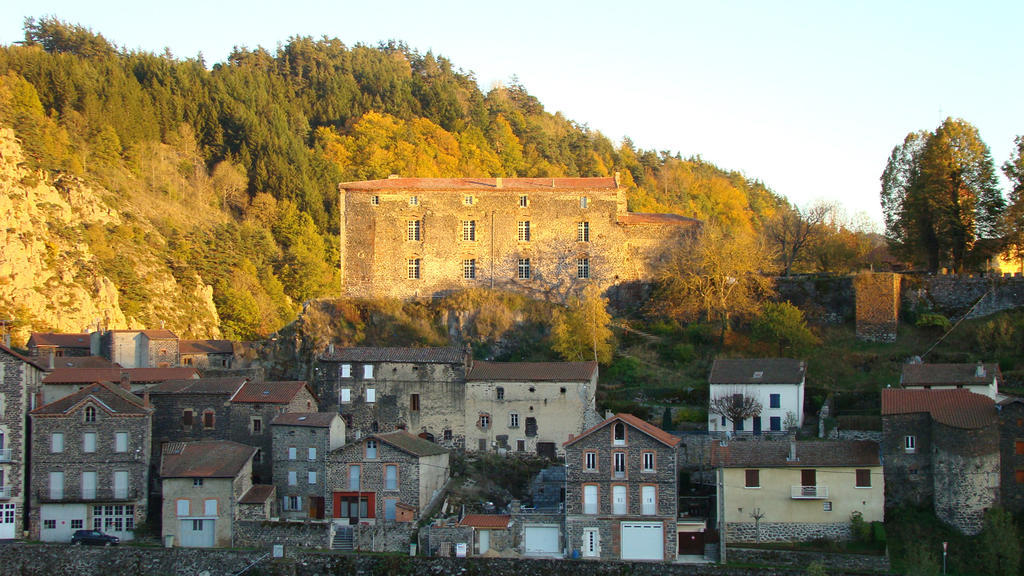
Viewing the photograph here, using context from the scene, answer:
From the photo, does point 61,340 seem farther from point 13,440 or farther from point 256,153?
point 256,153

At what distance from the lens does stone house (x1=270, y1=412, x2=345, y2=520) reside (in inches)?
1591

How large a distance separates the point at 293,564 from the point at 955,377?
1025 inches

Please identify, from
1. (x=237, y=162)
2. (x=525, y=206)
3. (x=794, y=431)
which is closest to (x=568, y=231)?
(x=525, y=206)

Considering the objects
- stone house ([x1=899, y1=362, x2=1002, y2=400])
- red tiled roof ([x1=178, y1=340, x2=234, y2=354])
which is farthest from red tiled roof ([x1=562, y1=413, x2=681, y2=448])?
red tiled roof ([x1=178, y1=340, x2=234, y2=354])

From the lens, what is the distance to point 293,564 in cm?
3722

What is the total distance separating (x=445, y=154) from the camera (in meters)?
91.8

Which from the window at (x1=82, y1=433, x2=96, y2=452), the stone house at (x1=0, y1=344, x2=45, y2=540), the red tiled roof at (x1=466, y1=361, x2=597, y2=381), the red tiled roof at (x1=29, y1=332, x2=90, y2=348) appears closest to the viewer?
the stone house at (x1=0, y1=344, x2=45, y2=540)

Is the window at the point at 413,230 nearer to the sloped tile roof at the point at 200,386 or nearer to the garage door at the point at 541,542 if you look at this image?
the sloped tile roof at the point at 200,386

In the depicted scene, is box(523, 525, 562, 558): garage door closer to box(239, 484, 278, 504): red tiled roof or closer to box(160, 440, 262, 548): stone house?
box(239, 484, 278, 504): red tiled roof

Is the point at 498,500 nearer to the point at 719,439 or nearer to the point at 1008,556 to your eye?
the point at 719,439

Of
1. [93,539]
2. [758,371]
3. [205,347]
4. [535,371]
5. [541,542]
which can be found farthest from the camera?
[205,347]

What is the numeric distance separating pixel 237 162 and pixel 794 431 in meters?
63.3

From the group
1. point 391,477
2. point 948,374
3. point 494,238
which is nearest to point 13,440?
point 391,477

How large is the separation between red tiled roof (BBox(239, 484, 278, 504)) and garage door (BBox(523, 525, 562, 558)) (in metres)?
9.94
